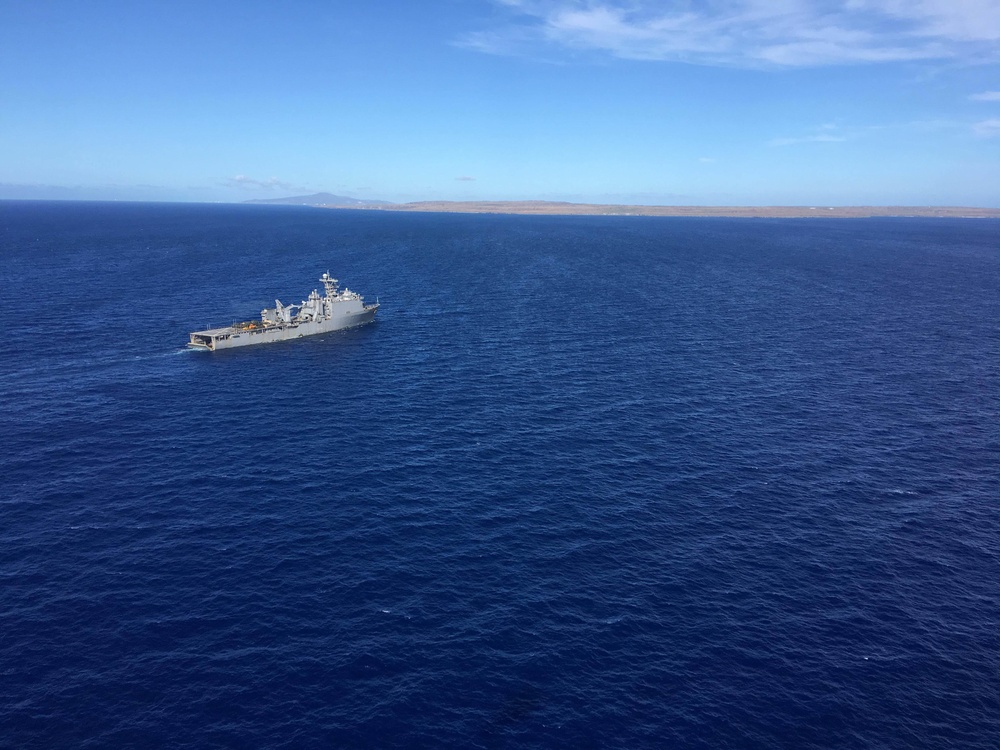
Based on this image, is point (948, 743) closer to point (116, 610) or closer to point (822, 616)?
point (822, 616)

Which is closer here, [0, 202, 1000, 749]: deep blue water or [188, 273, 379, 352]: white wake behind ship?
[0, 202, 1000, 749]: deep blue water

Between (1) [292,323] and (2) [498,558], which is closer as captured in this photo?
(2) [498,558]

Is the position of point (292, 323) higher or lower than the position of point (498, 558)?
higher

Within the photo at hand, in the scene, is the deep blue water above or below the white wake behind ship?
below

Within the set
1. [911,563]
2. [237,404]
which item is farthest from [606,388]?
[237,404]

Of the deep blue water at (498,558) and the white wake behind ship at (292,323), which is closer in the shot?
the deep blue water at (498,558)

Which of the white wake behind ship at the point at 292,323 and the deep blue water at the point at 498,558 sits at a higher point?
the white wake behind ship at the point at 292,323
